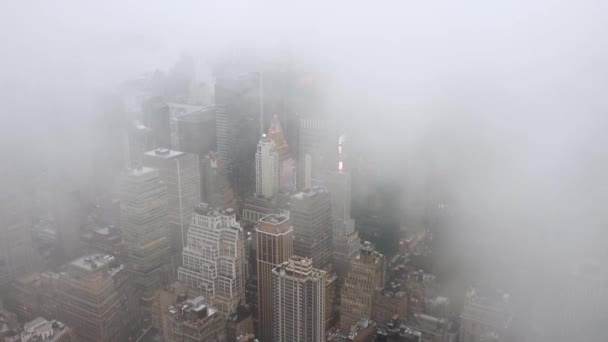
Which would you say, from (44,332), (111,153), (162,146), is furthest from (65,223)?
(162,146)

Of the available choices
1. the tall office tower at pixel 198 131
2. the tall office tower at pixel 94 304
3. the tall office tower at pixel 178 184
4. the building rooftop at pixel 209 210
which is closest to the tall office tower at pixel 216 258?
the building rooftop at pixel 209 210

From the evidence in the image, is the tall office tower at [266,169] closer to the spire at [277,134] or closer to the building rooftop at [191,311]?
the spire at [277,134]

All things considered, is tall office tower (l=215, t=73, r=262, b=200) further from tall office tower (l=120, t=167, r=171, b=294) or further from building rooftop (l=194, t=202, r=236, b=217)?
tall office tower (l=120, t=167, r=171, b=294)

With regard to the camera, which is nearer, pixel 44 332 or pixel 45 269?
pixel 44 332

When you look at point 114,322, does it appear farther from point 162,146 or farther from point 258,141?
point 258,141

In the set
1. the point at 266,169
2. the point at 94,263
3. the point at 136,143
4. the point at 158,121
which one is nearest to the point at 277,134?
the point at 266,169

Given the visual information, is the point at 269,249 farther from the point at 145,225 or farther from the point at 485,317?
the point at 485,317

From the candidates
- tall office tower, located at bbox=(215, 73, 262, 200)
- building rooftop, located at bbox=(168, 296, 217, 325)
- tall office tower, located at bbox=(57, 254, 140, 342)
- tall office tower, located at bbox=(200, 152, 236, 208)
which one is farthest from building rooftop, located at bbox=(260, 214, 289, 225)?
tall office tower, located at bbox=(57, 254, 140, 342)
